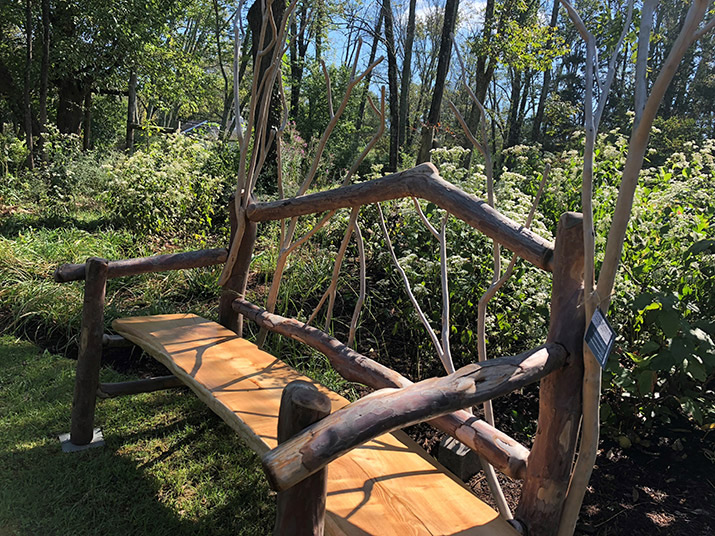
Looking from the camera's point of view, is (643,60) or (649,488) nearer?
(643,60)

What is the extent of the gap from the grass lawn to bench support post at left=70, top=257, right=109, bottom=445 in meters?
0.14

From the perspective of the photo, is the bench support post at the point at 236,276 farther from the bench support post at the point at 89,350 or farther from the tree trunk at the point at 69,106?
the tree trunk at the point at 69,106

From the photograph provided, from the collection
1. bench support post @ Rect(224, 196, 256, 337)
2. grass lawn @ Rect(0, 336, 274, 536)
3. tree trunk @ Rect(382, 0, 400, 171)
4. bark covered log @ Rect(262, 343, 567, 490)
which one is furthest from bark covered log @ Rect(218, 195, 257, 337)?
tree trunk @ Rect(382, 0, 400, 171)

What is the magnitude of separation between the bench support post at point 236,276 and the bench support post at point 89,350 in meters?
0.62

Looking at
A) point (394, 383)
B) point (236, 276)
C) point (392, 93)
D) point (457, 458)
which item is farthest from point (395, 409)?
point (392, 93)

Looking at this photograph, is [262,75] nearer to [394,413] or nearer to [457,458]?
[457,458]

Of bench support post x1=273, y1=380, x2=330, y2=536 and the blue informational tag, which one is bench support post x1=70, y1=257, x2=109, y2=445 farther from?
the blue informational tag

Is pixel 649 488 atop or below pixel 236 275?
below

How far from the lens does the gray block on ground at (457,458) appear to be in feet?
7.50

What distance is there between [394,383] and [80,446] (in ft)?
5.78

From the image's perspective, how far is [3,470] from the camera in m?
2.31

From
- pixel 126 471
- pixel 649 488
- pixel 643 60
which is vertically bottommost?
pixel 126 471

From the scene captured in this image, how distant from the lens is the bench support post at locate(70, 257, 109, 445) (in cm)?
244

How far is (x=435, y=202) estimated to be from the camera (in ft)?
5.68
